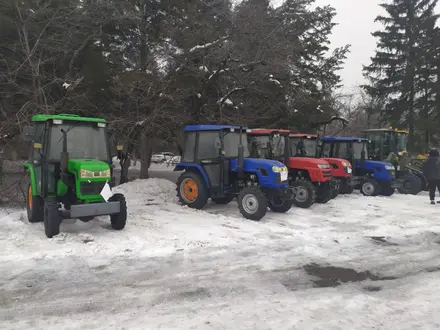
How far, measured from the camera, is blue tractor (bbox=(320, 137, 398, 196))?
13.1m

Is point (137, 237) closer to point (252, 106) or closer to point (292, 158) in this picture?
point (292, 158)

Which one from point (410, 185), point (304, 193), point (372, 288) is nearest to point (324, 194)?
point (304, 193)

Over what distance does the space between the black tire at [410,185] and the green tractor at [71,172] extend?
38.0 feet

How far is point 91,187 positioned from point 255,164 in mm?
3966

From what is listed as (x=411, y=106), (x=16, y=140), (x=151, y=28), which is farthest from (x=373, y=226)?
(x=411, y=106)

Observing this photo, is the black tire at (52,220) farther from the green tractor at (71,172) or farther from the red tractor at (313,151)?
the red tractor at (313,151)

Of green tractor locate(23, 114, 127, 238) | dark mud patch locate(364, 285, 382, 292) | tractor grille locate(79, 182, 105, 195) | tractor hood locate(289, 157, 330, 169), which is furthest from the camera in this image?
tractor hood locate(289, 157, 330, 169)

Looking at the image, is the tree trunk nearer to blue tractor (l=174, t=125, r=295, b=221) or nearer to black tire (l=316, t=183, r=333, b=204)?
blue tractor (l=174, t=125, r=295, b=221)

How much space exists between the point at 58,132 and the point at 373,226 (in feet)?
22.9

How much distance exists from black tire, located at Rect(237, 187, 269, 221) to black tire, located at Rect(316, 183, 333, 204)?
3258mm

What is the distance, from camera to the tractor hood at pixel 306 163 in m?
10.8

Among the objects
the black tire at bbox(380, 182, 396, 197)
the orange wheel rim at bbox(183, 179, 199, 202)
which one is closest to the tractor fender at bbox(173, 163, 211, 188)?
the orange wheel rim at bbox(183, 179, 199, 202)

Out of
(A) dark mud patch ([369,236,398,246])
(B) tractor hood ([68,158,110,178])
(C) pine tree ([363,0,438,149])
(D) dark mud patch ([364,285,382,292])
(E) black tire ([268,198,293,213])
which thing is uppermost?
(C) pine tree ([363,0,438,149])

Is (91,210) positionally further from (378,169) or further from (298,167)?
(378,169)
